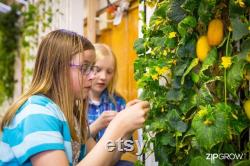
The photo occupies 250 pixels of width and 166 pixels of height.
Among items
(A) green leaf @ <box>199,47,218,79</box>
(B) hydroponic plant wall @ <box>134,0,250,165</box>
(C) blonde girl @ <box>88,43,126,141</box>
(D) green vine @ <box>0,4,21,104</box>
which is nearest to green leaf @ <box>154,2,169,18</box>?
(B) hydroponic plant wall @ <box>134,0,250,165</box>

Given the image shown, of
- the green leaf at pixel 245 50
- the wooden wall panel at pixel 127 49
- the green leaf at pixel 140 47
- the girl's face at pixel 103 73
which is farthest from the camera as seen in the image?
the wooden wall panel at pixel 127 49

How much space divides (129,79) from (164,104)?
110 cm

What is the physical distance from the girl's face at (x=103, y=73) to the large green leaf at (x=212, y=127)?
0.93m

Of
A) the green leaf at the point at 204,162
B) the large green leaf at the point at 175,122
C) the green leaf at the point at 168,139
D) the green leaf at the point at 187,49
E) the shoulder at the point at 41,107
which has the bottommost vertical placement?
the green leaf at the point at 204,162

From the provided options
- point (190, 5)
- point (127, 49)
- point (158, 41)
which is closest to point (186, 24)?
point (190, 5)

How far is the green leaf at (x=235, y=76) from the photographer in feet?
2.37

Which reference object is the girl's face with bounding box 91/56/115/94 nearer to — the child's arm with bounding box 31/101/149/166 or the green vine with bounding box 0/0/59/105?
the child's arm with bounding box 31/101/149/166

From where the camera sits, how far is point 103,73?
65.0 inches

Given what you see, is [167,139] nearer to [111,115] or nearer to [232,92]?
[232,92]

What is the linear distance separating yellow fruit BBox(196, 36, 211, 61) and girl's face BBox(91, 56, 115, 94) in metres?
0.84

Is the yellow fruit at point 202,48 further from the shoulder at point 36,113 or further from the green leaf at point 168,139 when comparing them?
the shoulder at point 36,113

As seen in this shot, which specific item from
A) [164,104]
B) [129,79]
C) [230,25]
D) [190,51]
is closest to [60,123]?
[164,104]

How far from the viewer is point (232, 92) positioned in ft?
2.46

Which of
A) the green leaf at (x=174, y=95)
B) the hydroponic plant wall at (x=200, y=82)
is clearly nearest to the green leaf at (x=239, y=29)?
the hydroponic plant wall at (x=200, y=82)
